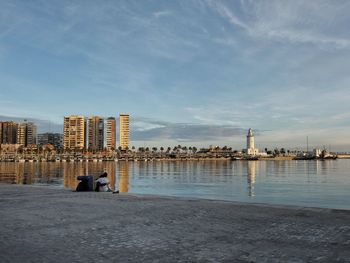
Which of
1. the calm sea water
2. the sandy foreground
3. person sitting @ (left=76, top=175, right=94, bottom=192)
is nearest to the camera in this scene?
the sandy foreground

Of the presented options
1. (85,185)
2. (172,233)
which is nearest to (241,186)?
(85,185)

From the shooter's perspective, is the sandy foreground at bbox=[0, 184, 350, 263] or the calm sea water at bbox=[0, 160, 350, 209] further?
the calm sea water at bbox=[0, 160, 350, 209]

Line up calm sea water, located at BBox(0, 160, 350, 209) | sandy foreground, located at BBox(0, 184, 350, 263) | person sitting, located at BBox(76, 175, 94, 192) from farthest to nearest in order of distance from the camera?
calm sea water, located at BBox(0, 160, 350, 209) < person sitting, located at BBox(76, 175, 94, 192) < sandy foreground, located at BBox(0, 184, 350, 263)

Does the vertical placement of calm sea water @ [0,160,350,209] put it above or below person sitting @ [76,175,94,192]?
below

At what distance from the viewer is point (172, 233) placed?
11273 mm

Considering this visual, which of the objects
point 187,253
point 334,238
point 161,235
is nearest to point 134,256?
point 187,253

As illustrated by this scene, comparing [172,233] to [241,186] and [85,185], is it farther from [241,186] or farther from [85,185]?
[241,186]

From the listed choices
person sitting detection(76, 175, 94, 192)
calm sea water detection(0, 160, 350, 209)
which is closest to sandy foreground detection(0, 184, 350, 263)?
person sitting detection(76, 175, 94, 192)

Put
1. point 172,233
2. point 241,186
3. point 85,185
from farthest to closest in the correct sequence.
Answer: point 241,186, point 85,185, point 172,233

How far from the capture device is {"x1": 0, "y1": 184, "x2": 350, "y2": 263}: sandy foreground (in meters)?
8.68

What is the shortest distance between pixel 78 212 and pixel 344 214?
1081 cm

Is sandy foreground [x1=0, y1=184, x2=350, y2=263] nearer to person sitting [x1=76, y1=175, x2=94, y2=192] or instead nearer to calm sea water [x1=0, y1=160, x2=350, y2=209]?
person sitting [x1=76, y1=175, x2=94, y2=192]

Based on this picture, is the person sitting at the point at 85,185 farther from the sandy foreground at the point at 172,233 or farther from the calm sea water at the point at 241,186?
the calm sea water at the point at 241,186

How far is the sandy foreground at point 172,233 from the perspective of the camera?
28.5 ft
